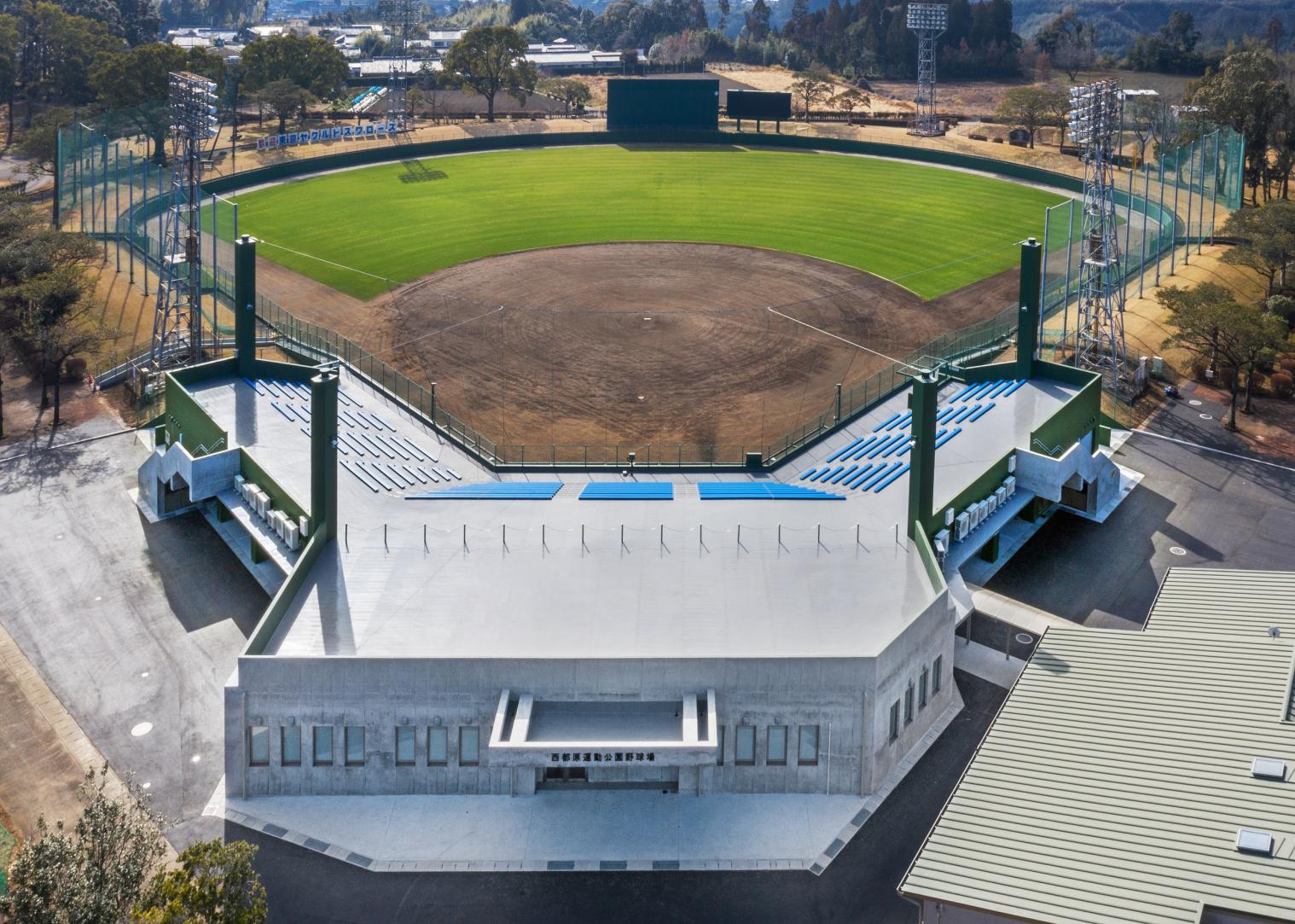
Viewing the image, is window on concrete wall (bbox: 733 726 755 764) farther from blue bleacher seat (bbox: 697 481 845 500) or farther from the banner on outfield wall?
the banner on outfield wall

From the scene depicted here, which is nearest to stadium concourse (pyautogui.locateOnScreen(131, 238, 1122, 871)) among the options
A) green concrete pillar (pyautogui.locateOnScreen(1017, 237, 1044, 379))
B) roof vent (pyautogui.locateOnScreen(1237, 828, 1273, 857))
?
green concrete pillar (pyautogui.locateOnScreen(1017, 237, 1044, 379))

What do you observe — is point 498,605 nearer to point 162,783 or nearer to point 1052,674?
point 162,783

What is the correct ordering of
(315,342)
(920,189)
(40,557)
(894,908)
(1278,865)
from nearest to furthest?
(1278,865)
(894,908)
(40,557)
(315,342)
(920,189)

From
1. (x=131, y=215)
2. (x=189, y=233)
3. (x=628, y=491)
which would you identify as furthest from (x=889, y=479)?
(x=131, y=215)

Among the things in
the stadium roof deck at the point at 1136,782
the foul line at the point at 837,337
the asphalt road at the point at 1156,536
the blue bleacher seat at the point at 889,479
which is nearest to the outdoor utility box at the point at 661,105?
the foul line at the point at 837,337

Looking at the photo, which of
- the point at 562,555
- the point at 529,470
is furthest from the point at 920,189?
the point at 562,555

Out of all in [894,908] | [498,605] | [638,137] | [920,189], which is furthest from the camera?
[638,137]
